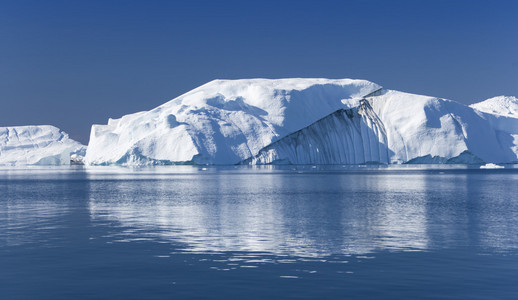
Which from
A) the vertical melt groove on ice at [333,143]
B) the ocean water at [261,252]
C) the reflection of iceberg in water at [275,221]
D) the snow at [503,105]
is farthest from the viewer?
the snow at [503,105]

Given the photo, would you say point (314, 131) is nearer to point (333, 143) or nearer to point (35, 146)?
point (333, 143)

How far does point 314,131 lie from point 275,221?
6612 centimetres

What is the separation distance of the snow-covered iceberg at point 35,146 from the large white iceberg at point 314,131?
59.1m

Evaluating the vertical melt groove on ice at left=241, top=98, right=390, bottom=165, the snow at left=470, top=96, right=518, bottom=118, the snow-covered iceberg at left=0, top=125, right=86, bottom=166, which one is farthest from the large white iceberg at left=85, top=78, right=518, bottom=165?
the snow-covered iceberg at left=0, top=125, right=86, bottom=166

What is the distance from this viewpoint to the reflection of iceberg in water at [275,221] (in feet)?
47.6

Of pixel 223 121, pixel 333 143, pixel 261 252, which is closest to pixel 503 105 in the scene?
pixel 333 143

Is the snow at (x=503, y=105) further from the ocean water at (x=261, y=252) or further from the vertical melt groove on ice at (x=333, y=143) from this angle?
the ocean water at (x=261, y=252)

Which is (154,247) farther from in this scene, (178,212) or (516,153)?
(516,153)

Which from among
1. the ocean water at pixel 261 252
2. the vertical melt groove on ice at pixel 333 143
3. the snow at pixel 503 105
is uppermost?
the snow at pixel 503 105

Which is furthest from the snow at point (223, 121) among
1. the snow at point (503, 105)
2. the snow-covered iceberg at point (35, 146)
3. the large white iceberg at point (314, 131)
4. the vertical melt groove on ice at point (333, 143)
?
Answer: the snow-covered iceberg at point (35, 146)

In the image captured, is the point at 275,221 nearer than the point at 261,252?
No

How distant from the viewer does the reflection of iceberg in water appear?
47.6 feet

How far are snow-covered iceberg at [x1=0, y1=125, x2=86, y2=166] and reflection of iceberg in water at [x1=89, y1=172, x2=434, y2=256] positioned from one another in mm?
121319

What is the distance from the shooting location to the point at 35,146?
518 feet
